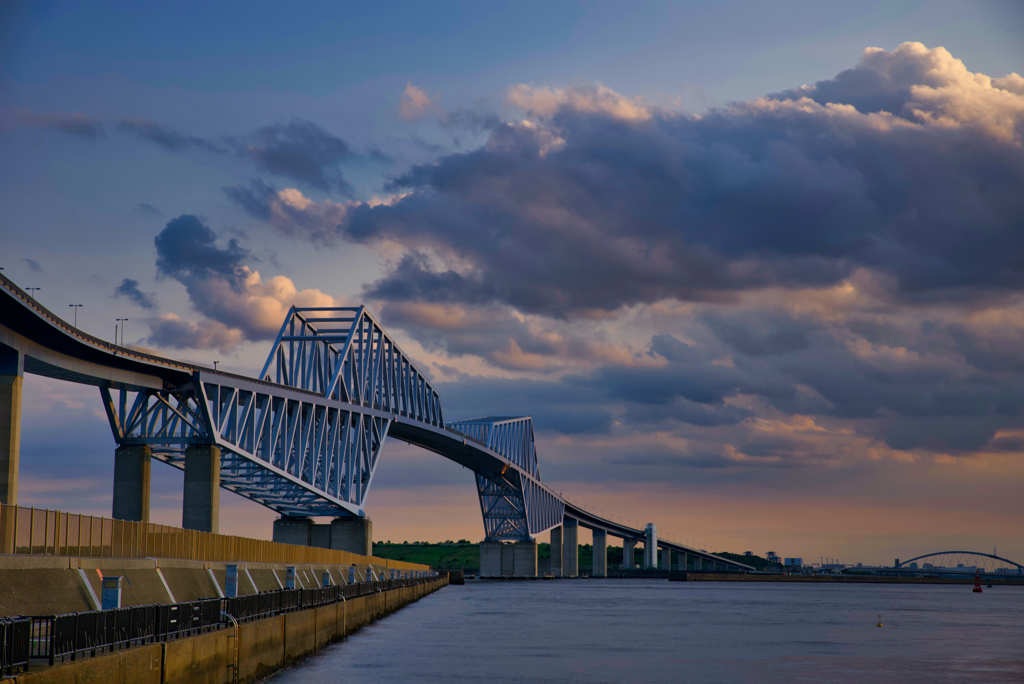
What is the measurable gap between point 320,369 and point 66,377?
43.2 metres

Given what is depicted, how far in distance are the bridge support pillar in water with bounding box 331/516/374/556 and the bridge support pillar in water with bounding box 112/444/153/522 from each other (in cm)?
3428

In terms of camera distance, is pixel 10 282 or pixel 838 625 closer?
pixel 10 282

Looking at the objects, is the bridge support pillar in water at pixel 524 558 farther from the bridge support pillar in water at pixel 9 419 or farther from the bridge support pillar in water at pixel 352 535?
the bridge support pillar in water at pixel 9 419

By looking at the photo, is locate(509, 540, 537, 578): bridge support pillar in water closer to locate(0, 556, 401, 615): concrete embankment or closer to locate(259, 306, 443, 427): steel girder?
locate(259, 306, 443, 427): steel girder

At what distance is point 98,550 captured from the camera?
88.6ft

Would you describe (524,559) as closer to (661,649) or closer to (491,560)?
(491,560)

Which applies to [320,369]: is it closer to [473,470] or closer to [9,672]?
[473,470]

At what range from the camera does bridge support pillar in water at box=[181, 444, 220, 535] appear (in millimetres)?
70562

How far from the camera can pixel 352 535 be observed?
349 ft

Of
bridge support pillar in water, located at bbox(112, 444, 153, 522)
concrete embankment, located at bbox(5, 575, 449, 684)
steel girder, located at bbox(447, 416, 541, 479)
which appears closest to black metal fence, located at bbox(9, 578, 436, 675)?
concrete embankment, located at bbox(5, 575, 449, 684)

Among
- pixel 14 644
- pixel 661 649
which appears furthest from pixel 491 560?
pixel 14 644

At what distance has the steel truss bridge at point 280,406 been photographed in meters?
61.0

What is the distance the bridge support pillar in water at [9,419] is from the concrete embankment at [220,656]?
20.1 m

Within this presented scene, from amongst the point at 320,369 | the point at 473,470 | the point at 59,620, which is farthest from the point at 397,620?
the point at 473,470
